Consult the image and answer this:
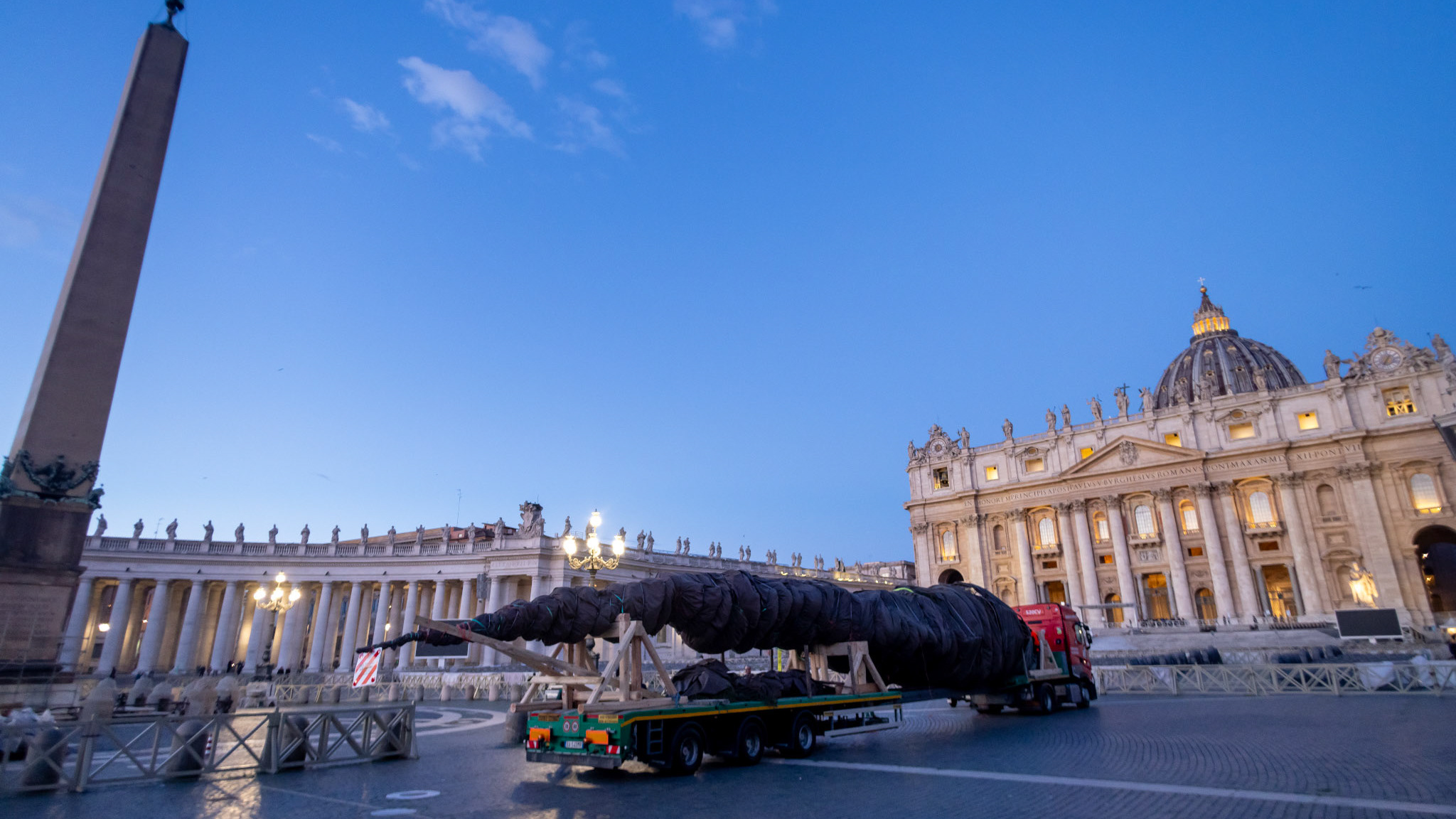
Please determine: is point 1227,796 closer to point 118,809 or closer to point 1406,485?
point 118,809

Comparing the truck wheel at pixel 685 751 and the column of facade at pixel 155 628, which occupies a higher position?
the column of facade at pixel 155 628

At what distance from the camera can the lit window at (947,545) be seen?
74312mm

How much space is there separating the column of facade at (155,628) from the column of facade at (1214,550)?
7324 cm

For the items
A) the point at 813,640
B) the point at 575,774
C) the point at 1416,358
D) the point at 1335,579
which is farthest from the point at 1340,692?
the point at 1416,358

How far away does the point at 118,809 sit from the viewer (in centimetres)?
964

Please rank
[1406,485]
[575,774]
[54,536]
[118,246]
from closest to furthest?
[575,774], [54,536], [118,246], [1406,485]

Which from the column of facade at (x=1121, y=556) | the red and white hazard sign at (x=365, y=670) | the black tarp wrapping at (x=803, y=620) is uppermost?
the column of facade at (x=1121, y=556)

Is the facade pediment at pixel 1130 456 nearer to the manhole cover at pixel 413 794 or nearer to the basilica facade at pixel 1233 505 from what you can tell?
the basilica facade at pixel 1233 505

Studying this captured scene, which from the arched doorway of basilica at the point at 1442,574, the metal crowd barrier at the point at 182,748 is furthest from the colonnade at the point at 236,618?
the arched doorway of basilica at the point at 1442,574

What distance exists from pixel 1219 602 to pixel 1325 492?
38.0 ft

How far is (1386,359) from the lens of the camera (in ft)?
185

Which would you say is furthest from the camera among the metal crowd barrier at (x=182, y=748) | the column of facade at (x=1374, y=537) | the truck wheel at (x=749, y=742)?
the column of facade at (x=1374, y=537)

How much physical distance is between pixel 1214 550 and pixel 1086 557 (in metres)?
9.42

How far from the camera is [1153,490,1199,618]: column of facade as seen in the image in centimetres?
Answer: 5812
